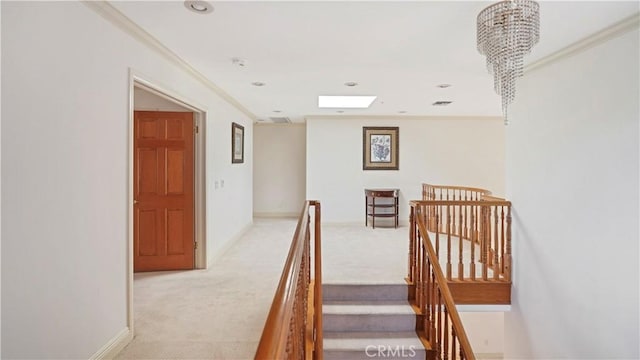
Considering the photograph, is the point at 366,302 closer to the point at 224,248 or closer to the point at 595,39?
the point at 224,248

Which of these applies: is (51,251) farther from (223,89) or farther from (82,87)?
(223,89)

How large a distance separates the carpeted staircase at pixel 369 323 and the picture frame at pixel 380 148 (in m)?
3.83

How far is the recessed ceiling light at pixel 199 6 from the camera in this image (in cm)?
209

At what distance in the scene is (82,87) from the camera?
1.98m

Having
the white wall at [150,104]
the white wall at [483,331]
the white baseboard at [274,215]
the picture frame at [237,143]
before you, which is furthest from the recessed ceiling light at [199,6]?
the white baseboard at [274,215]

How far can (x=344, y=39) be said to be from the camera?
2.68m

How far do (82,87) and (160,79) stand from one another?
3.31 ft

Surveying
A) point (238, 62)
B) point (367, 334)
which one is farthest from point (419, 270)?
point (238, 62)

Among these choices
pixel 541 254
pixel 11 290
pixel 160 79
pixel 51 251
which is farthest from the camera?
pixel 541 254

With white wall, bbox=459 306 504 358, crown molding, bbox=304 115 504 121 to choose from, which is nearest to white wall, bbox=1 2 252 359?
crown molding, bbox=304 115 504 121

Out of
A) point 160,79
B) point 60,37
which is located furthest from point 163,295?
point 60,37

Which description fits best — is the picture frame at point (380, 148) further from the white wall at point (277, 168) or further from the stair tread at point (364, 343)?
the stair tread at point (364, 343)

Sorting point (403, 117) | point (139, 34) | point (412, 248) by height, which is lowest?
point (412, 248)

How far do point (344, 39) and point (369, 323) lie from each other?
2650 mm
